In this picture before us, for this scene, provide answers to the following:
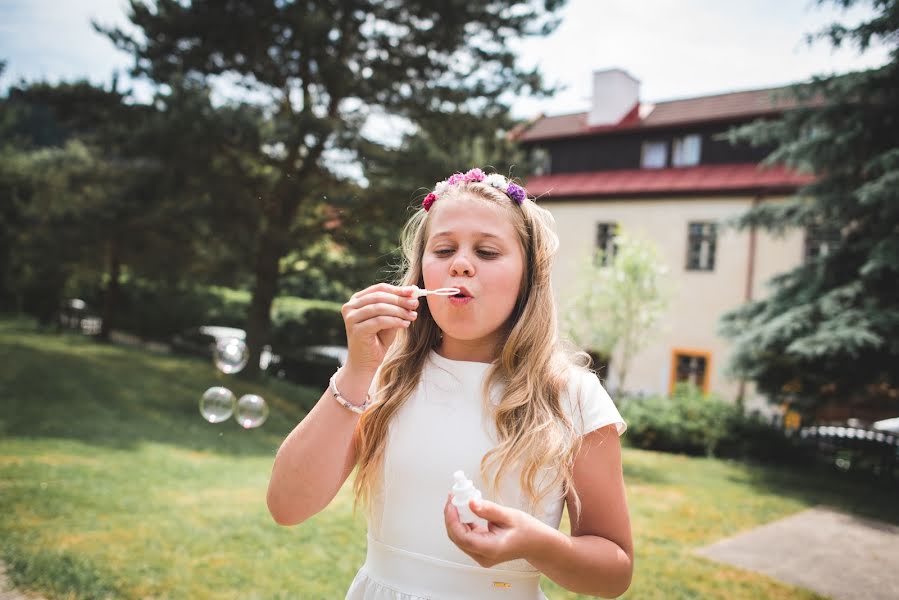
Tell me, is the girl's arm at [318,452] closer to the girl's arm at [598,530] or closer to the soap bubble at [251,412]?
the girl's arm at [598,530]

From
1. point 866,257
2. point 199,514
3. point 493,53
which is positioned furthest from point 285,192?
point 866,257

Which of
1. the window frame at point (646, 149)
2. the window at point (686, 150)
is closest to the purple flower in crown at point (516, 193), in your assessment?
the window at point (686, 150)

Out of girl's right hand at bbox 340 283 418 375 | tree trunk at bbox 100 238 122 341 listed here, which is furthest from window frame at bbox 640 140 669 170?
girl's right hand at bbox 340 283 418 375

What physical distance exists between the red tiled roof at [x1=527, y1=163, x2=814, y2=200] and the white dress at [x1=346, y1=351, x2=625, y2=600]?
47.9 ft

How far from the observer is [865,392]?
10.2 m

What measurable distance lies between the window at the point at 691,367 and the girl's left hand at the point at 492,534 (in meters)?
17.4

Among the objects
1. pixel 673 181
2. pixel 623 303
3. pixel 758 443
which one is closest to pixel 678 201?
pixel 673 181

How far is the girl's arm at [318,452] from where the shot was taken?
1469 millimetres

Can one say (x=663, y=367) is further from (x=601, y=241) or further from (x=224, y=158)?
(x=224, y=158)

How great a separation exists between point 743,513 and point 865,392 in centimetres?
396

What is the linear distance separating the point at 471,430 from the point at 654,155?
19894 mm

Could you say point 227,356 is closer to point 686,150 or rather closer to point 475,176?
point 475,176

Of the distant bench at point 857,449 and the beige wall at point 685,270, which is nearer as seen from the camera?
the distant bench at point 857,449

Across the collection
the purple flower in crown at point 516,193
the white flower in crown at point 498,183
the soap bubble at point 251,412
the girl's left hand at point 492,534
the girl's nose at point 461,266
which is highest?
the white flower in crown at point 498,183
